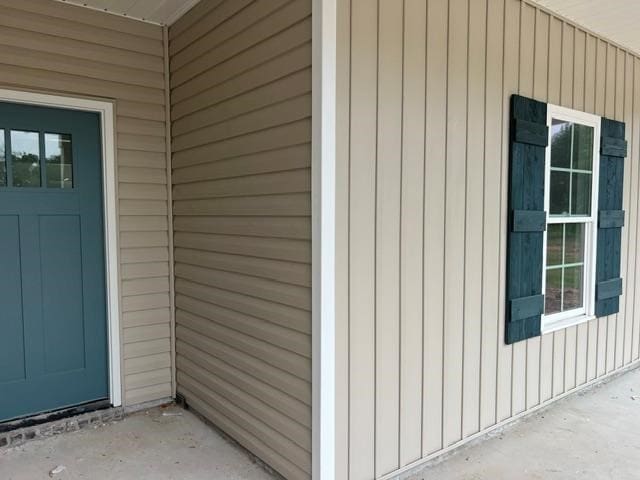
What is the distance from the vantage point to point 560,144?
330 cm

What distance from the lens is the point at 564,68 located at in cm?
326

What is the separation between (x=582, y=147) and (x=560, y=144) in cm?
33

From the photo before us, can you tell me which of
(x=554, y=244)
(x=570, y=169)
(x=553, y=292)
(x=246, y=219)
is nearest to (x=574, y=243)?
(x=554, y=244)

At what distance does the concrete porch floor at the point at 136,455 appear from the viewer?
8.14 feet

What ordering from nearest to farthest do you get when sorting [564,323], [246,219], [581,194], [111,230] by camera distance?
[246,219]
[111,230]
[564,323]
[581,194]

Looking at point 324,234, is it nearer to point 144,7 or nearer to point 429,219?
point 429,219

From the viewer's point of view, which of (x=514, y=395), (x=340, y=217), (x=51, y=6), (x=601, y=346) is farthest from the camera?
(x=601, y=346)

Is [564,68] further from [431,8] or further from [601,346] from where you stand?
[601,346]

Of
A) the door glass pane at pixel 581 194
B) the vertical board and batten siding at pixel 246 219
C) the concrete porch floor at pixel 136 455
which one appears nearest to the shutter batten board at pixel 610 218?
the door glass pane at pixel 581 194

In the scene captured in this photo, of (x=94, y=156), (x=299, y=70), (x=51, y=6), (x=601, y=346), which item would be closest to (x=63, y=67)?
(x=51, y=6)

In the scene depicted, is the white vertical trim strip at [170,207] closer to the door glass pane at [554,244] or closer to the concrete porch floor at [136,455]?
the concrete porch floor at [136,455]

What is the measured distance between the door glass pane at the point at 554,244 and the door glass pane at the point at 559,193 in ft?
0.37

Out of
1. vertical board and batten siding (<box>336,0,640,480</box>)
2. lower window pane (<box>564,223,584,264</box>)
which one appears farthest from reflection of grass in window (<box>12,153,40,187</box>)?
lower window pane (<box>564,223,584,264</box>)

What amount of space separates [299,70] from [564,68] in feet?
6.95
